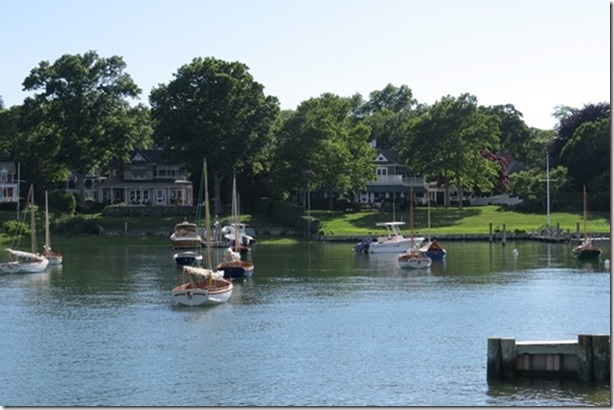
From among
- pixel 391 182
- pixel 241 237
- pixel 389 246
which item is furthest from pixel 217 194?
pixel 389 246

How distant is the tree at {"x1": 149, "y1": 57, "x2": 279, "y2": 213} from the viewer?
13275 centimetres

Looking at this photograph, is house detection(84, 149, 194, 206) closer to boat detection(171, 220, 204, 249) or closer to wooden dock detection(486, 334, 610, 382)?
boat detection(171, 220, 204, 249)

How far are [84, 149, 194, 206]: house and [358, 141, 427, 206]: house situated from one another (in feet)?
83.4

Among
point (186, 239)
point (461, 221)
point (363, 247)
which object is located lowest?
point (363, 247)

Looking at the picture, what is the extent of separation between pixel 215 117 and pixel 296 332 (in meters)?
80.3

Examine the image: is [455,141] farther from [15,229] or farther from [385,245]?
[15,229]

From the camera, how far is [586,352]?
41000mm

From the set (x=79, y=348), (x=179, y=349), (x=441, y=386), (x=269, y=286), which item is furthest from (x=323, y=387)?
(x=269, y=286)

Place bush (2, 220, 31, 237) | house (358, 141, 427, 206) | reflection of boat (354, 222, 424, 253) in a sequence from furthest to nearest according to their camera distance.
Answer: house (358, 141, 427, 206) < bush (2, 220, 31, 237) < reflection of boat (354, 222, 424, 253)

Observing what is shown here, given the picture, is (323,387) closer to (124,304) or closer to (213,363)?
(213,363)

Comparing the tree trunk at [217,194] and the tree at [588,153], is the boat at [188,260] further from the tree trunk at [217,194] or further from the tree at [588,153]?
the tree at [588,153]

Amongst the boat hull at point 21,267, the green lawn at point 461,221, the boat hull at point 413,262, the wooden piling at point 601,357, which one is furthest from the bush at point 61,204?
the wooden piling at point 601,357

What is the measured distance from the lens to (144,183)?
150 metres

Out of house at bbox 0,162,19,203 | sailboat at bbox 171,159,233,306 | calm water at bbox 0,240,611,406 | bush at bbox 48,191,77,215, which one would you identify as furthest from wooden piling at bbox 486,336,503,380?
house at bbox 0,162,19,203
